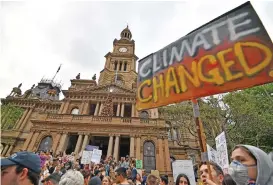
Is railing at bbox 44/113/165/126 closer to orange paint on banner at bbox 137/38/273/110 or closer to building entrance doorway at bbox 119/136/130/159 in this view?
building entrance doorway at bbox 119/136/130/159

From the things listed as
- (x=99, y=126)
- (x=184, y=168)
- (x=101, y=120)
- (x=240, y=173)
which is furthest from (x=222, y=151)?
(x=101, y=120)

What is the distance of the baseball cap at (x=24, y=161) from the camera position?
6.92 feet

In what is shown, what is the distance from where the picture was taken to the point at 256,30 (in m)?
2.43

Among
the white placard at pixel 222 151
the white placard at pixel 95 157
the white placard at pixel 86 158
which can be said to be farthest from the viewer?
the white placard at pixel 95 157

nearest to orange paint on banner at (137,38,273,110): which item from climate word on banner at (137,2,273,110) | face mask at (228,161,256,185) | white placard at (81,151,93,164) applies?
climate word on banner at (137,2,273,110)

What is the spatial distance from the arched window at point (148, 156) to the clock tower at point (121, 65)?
13004mm

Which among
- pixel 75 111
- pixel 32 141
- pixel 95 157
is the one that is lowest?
pixel 95 157

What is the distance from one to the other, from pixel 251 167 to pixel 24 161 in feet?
8.75

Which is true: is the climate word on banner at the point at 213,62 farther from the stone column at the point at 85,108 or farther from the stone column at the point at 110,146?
the stone column at the point at 85,108

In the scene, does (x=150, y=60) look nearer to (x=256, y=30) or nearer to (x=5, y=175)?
(x=256, y=30)

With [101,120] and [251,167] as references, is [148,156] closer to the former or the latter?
[101,120]

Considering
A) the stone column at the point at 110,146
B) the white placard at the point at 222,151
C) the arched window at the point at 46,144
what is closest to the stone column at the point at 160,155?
the stone column at the point at 110,146

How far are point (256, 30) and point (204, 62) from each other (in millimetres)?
762

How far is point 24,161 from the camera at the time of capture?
2162 millimetres
